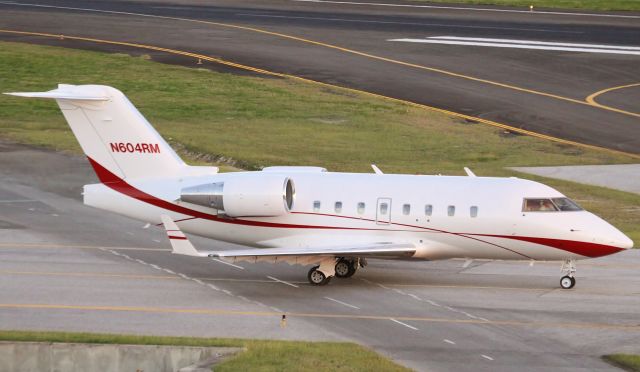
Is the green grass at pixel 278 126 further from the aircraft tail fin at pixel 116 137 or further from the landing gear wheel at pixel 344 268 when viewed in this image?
the aircraft tail fin at pixel 116 137

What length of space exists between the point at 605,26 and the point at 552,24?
358 cm

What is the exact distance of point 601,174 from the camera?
188 feet

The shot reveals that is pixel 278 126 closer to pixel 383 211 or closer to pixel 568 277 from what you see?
pixel 383 211

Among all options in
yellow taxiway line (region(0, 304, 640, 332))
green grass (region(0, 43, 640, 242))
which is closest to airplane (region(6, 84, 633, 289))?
yellow taxiway line (region(0, 304, 640, 332))

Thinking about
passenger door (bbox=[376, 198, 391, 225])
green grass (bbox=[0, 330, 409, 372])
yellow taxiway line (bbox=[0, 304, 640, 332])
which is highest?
passenger door (bbox=[376, 198, 391, 225])

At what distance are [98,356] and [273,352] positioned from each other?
169 inches

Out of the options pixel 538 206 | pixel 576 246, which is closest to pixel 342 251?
pixel 538 206

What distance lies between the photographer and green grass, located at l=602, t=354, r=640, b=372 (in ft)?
103

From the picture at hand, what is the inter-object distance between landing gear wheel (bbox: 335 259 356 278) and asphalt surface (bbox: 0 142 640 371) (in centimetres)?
29

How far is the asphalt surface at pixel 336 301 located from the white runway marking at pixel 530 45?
39.2 metres

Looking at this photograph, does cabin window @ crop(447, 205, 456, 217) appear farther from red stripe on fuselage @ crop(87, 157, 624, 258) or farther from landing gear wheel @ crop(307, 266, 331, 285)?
landing gear wheel @ crop(307, 266, 331, 285)

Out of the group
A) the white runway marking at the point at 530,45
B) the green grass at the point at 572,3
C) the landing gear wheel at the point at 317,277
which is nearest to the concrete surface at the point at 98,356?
the landing gear wheel at the point at 317,277

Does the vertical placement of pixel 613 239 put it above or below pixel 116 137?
below

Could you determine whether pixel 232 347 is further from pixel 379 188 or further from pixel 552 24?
pixel 552 24
